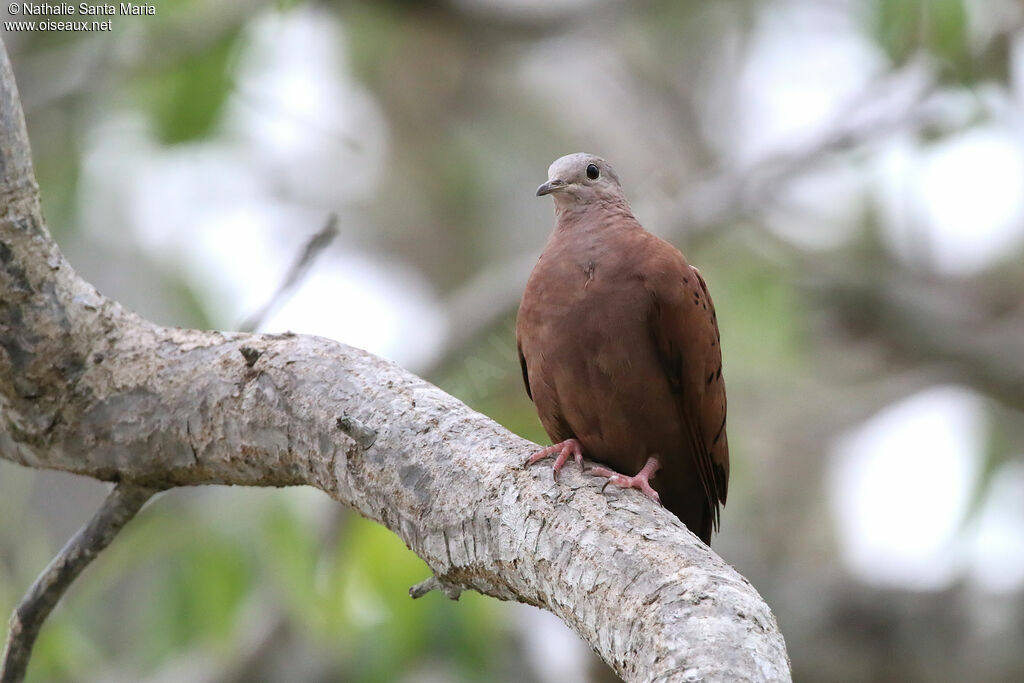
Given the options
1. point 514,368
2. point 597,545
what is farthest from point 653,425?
point 514,368

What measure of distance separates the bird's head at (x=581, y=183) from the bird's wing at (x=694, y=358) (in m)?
0.74

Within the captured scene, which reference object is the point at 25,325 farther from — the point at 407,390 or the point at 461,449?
the point at 461,449

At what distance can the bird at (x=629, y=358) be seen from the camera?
375cm

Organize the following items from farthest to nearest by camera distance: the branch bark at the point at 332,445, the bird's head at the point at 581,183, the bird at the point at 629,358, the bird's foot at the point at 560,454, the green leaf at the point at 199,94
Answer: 1. the green leaf at the point at 199,94
2. the bird's head at the point at 581,183
3. the bird at the point at 629,358
4. the bird's foot at the point at 560,454
5. the branch bark at the point at 332,445

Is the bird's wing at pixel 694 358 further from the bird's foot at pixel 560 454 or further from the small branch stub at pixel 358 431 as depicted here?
the small branch stub at pixel 358 431

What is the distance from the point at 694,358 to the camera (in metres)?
3.81

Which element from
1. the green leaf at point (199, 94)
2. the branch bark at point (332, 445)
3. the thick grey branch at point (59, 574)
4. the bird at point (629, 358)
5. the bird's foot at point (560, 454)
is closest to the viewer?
the branch bark at point (332, 445)

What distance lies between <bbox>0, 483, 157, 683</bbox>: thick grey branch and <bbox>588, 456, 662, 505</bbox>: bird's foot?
1308 mm

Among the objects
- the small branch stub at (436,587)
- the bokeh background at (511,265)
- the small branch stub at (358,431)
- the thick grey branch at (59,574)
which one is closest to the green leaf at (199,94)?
the bokeh background at (511,265)

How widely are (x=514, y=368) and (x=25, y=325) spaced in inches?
159

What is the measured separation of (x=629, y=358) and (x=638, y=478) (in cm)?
54

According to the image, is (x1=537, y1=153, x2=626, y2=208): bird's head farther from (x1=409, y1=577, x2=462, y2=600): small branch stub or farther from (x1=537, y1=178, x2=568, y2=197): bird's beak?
(x1=409, y1=577, x2=462, y2=600): small branch stub

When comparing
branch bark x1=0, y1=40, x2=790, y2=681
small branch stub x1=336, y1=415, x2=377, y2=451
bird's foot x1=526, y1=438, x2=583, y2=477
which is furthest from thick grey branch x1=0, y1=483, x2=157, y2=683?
bird's foot x1=526, y1=438, x2=583, y2=477

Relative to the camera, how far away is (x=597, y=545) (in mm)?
2514
